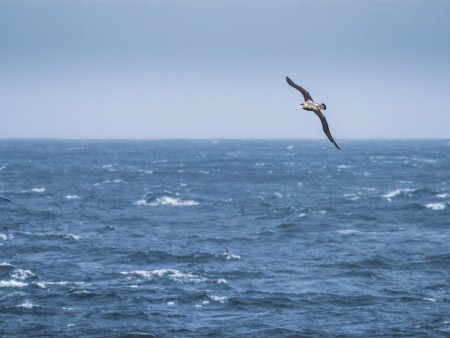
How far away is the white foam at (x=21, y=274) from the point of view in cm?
5703

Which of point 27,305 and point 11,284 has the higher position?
point 11,284

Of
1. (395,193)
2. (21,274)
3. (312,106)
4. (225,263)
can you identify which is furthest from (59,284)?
(395,193)

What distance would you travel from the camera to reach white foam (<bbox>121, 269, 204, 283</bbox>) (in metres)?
57.9

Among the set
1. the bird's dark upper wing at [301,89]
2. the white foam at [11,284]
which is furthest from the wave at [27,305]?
A: the bird's dark upper wing at [301,89]

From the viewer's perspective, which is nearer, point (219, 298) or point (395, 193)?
point (219, 298)

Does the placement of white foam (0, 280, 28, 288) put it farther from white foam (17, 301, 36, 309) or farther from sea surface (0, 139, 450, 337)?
white foam (17, 301, 36, 309)

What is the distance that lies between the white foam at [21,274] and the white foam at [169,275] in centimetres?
693

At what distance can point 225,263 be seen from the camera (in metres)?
64.9

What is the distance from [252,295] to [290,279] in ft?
20.9

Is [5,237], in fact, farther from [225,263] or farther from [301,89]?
[301,89]

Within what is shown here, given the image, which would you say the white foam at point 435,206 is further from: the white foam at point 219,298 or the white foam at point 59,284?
the white foam at point 59,284

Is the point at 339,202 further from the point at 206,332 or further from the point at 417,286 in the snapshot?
the point at 206,332

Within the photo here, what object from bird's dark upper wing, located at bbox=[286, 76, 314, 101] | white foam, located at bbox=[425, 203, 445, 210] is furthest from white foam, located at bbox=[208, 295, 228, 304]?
white foam, located at bbox=[425, 203, 445, 210]

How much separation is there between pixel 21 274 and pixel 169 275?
11029 millimetres
